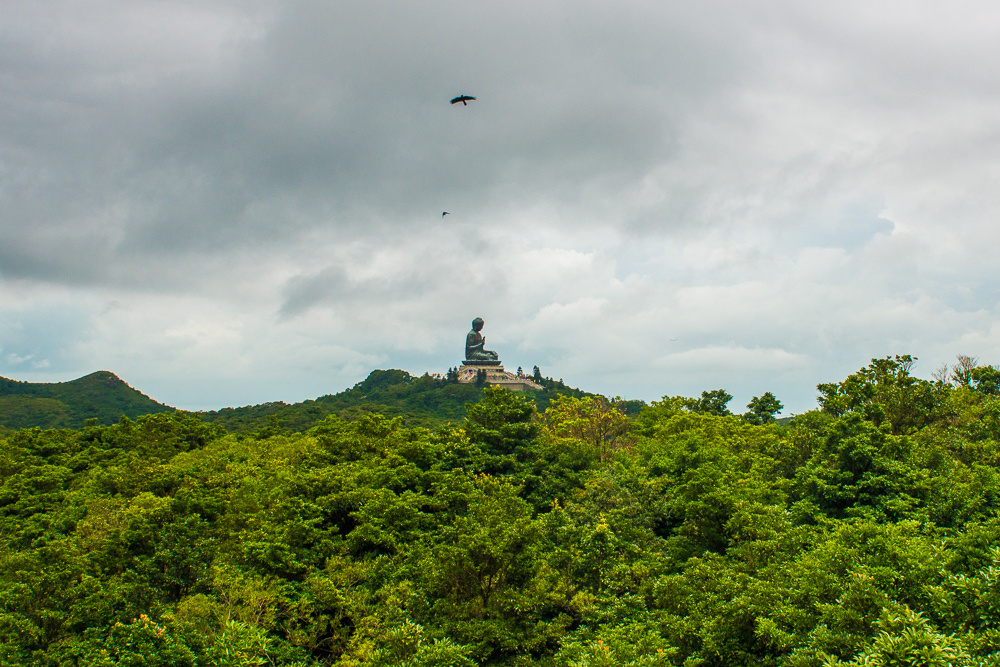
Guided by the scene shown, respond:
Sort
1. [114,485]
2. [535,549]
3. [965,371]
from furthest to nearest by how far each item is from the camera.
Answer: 1. [965,371]
2. [114,485]
3. [535,549]

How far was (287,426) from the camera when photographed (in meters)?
84.1

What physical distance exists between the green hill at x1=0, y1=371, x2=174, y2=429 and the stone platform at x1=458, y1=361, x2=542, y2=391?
52.2 m

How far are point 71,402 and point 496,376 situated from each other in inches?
2902

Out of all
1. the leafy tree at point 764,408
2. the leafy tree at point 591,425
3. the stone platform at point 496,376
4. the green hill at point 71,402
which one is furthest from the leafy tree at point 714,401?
the green hill at point 71,402

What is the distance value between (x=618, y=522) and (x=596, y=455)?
17032 millimetres

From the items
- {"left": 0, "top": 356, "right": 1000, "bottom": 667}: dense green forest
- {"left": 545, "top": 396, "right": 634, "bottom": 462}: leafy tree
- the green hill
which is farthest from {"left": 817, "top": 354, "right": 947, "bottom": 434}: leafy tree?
the green hill

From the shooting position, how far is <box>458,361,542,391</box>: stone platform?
124 meters

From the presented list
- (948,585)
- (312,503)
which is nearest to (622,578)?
(948,585)

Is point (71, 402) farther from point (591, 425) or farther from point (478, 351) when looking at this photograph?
point (591, 425)

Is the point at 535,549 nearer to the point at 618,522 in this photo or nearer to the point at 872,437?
the point at 618,522

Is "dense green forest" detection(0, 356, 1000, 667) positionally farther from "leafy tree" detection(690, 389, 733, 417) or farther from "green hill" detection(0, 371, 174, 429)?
"green hill" detection(0, 371, 174, 429)

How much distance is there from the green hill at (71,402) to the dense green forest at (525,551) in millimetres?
78829

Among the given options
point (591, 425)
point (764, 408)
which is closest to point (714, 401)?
point (764, 408)

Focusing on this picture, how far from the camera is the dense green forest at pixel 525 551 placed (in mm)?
16656
